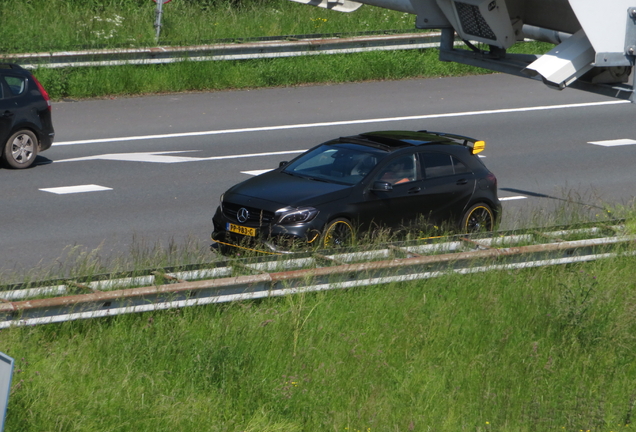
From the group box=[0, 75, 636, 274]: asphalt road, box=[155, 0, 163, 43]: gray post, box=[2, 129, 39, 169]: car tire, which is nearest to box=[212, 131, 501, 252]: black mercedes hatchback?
box=[0, 75, 636, 274]: asphalt road

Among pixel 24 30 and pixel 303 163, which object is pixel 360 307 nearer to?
pixel 303 163

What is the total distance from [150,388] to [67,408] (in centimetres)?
75

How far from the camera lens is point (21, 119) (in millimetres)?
16078

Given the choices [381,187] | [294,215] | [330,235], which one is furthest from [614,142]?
[294,215]

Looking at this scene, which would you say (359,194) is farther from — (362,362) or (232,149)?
(232,149)

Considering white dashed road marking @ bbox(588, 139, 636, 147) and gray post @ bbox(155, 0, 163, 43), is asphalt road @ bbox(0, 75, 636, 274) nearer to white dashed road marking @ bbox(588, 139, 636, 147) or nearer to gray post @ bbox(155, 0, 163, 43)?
white dashed road marking @ bbox(588, 139, 636, 147)

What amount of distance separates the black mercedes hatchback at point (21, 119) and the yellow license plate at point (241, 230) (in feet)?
19.6

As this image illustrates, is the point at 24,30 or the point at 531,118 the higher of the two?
the point at 24,30

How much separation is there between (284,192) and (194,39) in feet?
42.9

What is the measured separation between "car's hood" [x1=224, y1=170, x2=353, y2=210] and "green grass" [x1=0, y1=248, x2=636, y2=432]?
209cm

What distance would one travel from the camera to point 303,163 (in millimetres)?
12852

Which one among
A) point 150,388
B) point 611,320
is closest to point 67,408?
point 150,388

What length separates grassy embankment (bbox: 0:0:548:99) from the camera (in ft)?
71.7

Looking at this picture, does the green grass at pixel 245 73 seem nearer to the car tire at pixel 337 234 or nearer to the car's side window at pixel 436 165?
the car's side window at pixel 436 165
